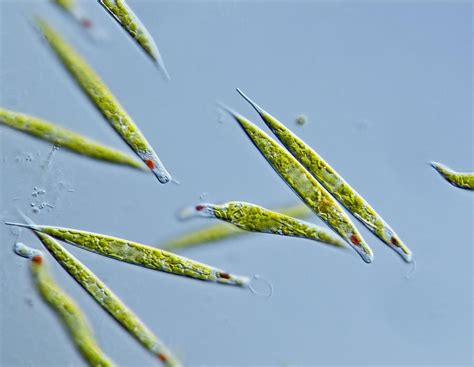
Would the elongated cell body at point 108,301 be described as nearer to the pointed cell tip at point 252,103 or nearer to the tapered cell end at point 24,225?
the tapered cell end at point 24,225

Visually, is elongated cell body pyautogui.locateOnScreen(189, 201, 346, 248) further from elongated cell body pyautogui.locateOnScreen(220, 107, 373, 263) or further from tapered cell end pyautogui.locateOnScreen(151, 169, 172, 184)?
tapered cell end pyautogui.locateOnScreen(151, 169, 172, 184)

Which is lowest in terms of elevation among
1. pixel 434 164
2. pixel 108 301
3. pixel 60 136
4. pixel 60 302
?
pixel 60 302

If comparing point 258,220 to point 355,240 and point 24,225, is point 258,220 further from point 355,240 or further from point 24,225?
point 24,225

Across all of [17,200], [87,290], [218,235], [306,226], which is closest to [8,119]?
[17,200]

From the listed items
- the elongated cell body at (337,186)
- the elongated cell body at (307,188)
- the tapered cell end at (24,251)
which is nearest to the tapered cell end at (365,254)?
the elongated cell body at (307,188)

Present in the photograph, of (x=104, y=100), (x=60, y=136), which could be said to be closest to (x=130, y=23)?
(x=104, y=100)

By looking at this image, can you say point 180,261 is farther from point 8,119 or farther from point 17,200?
point 8,119

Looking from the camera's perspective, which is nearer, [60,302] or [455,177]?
[60,302]
